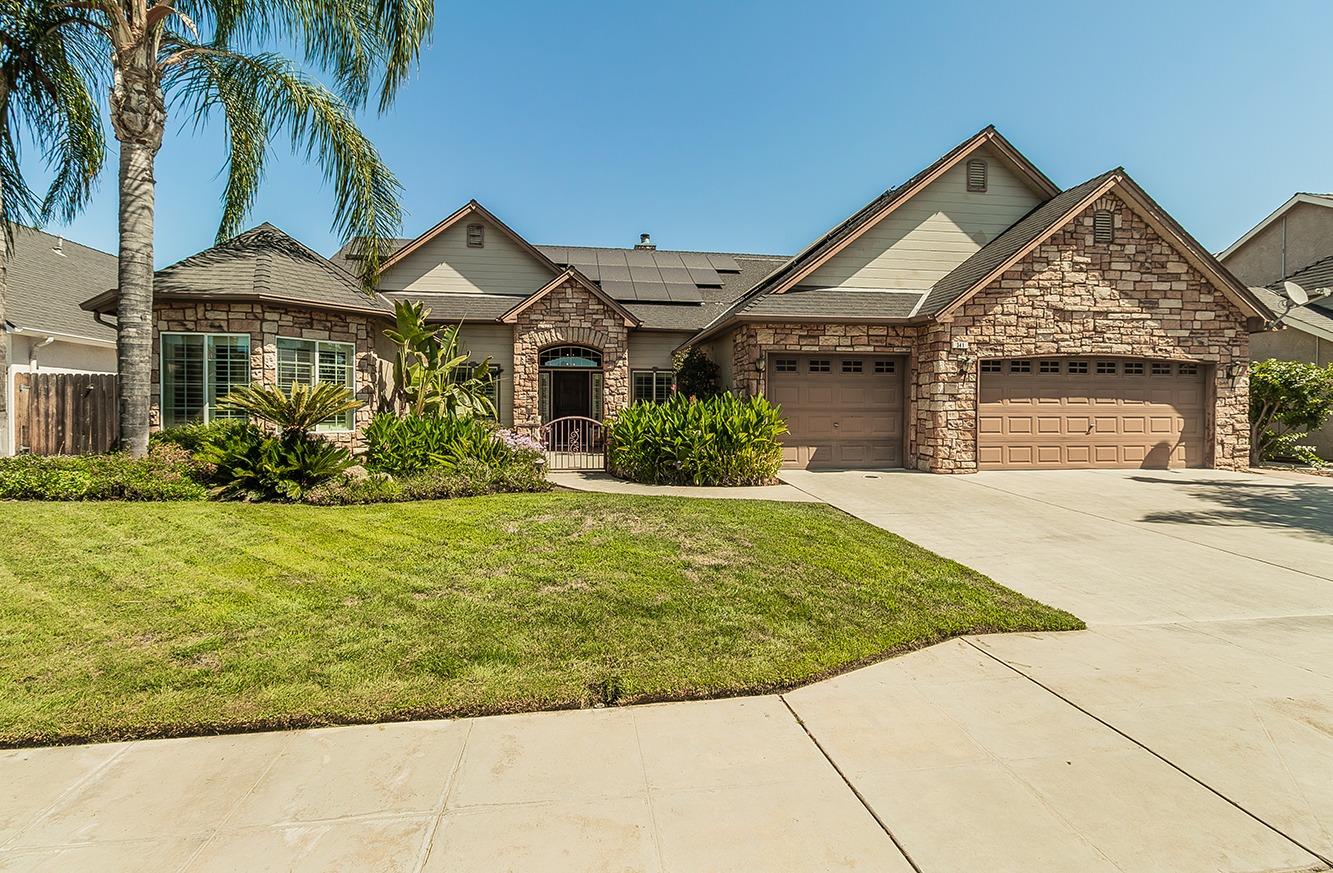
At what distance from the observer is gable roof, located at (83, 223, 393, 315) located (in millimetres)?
12757

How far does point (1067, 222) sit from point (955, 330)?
10.5 ft

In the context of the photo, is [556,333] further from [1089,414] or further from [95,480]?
[1089,414]

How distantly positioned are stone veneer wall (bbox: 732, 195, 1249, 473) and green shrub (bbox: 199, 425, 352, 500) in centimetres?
839

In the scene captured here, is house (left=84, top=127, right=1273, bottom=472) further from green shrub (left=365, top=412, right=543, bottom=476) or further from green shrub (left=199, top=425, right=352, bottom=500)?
green shrub (left=199, top=425, right=352, bottom=500)

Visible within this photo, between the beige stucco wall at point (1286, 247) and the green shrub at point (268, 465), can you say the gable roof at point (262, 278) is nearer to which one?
the green shrub at point (268, 465)

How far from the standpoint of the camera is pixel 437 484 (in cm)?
994

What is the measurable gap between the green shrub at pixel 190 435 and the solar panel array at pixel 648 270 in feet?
36.6

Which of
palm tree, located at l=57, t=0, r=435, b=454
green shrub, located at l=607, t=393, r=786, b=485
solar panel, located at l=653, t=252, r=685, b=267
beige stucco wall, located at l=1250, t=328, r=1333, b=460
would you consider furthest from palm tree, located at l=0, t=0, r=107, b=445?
beige stucco wall, located at l=1250, t=328, r=1333, b=460

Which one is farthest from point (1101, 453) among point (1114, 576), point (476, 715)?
point (476, 715)

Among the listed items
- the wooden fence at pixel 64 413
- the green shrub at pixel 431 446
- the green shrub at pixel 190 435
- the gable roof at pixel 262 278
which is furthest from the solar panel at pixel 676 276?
the wooden fence at pixel 64 413

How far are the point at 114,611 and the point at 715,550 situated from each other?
4998 mm

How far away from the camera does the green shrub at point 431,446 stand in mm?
11180

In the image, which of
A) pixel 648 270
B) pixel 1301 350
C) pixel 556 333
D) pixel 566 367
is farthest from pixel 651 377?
pixel 1301 350

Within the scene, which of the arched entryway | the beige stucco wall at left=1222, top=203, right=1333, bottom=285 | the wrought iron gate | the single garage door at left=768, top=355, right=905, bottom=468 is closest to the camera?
the single garage door at left=768, top=355, right=905, bottom=468
